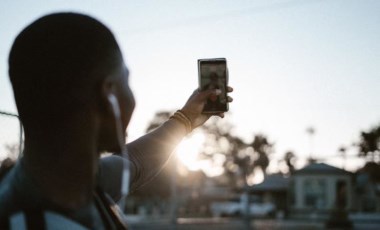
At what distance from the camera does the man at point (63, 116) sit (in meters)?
1.21

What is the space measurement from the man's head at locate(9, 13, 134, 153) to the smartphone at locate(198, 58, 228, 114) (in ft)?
3.42

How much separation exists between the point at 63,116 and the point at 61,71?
0.11 m

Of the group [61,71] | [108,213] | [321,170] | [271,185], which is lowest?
[271,185]

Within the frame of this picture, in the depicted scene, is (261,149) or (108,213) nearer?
(108,213)

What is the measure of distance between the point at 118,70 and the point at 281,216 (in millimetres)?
48546

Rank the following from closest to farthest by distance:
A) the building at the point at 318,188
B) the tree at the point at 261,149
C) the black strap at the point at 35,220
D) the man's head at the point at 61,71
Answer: the black strap at the point at 35,220 → the man's head at the point at 61,71 → the building at the point at 318,188 → the tree at the point at 261,149

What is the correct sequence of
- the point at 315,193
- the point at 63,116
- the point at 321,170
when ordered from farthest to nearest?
1. the point at 315,193
2. the point at 321,170
3. the point at 63,116

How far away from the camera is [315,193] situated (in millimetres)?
52750

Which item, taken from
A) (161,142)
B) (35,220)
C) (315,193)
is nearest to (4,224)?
(35,220)

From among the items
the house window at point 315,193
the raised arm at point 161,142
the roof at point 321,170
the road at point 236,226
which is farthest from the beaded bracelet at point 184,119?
the house window at point 315,193

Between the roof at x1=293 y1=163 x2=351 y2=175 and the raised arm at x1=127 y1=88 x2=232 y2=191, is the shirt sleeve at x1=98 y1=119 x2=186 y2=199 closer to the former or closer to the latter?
the raised arm at x1=127 y1=88 x2=232 y2=191

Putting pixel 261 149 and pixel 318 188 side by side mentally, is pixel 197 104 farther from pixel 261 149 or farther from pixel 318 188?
pixel 261 149

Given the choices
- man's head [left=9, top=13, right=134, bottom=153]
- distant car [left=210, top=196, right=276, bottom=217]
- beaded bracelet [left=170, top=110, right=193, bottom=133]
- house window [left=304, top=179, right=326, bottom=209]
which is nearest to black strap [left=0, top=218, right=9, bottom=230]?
man's head [left=9, top=13, right=134, bottom=153]

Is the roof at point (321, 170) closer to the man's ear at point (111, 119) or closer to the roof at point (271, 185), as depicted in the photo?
the roof at point (271, 185)
